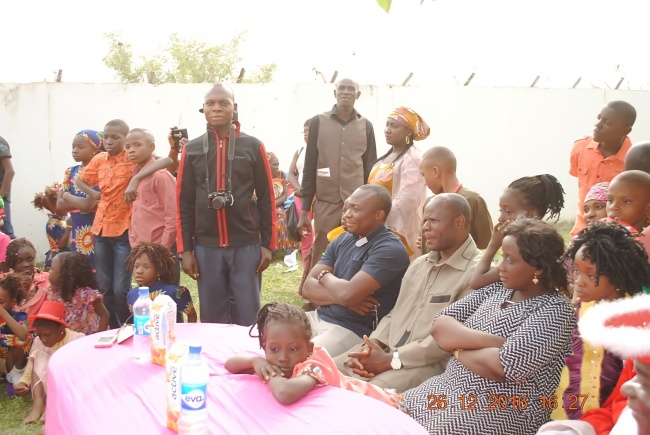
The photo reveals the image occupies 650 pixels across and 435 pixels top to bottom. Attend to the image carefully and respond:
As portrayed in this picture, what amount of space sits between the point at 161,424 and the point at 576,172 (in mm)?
4426

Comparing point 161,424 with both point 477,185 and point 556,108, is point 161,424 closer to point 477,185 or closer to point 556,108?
point 477,185

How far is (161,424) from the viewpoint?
242 cm

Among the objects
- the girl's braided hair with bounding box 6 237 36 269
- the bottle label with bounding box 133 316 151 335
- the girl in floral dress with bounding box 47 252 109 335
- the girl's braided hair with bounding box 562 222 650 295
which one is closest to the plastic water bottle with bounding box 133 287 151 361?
the bottle label with bounding box 133 316 151 335

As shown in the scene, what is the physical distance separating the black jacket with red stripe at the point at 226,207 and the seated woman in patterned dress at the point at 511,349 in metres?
2.09

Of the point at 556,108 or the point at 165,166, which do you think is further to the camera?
the point at 556,108

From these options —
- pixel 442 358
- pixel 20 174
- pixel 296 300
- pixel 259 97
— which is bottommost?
pixel 296 300

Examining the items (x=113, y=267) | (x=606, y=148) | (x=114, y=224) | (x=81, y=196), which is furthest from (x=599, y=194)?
(x=81, y=196)

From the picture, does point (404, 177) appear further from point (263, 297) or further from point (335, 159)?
point (263, 297)

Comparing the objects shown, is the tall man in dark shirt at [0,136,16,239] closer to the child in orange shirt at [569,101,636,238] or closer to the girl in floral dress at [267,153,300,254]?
the girl in floral dress at [267,153,300,254]

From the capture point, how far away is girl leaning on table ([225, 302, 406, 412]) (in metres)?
2.65

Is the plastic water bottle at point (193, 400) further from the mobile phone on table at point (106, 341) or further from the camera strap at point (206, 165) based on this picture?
the camera strap at point (206, 165)

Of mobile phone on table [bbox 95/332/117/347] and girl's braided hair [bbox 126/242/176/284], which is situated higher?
girl's braided hair [bbox 126/242/176/284]

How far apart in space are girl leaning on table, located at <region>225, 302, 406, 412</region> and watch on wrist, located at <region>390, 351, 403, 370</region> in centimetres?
41

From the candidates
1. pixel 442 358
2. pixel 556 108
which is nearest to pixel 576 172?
pixel 442 358
